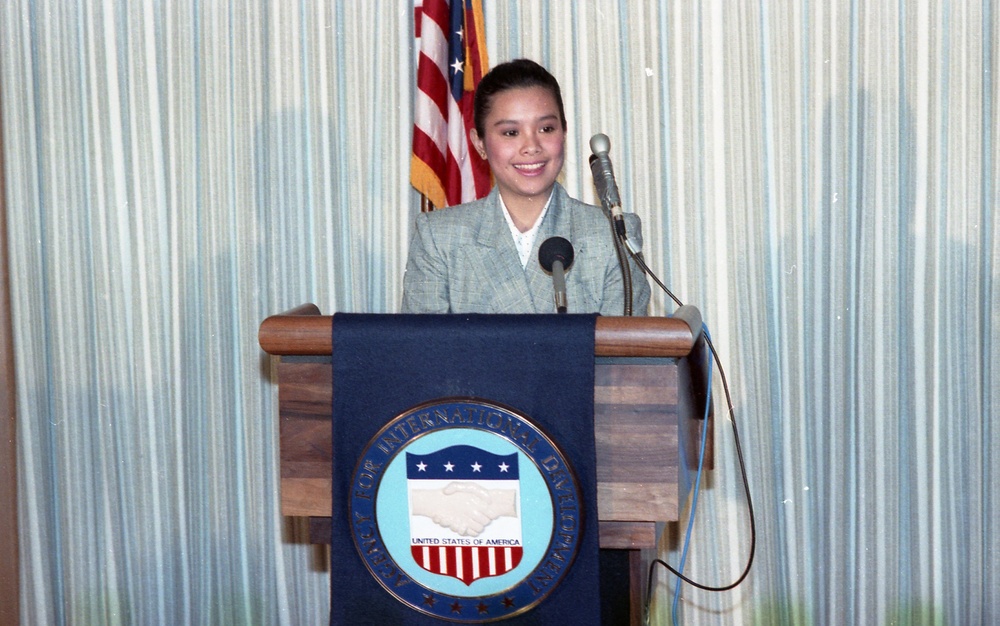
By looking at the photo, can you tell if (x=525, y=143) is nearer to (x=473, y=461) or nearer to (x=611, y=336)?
(x=611, y=336)

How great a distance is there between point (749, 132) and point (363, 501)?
2178 mm

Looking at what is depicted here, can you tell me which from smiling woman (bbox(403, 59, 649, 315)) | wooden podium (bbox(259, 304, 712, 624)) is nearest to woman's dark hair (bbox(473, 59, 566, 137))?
smiling woman (bbox(403, 59, 649, 315))

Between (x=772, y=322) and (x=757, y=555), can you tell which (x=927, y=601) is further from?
(x=772, y=322)

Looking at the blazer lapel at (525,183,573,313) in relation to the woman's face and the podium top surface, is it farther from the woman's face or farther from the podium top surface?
the podium top surface

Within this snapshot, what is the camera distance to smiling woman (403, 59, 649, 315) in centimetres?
214

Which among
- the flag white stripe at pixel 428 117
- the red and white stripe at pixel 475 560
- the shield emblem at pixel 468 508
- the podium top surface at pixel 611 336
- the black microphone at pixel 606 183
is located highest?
the flag white stripe at pixel 428 117

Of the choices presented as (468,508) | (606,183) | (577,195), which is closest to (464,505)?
(468,508)

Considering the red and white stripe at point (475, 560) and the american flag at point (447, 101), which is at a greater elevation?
the american flag at point (447, 101)

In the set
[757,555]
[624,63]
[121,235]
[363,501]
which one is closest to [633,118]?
[624,63]

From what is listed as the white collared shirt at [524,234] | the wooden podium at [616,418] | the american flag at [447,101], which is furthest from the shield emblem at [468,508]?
the american flag at [447,101]

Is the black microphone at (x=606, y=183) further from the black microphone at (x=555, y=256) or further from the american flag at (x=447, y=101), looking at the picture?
the american flag at (x=447, y=101)

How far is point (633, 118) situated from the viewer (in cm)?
335

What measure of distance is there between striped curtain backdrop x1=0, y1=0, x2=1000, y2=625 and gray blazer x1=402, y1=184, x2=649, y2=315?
1.19m

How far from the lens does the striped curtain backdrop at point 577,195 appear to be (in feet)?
10.7
